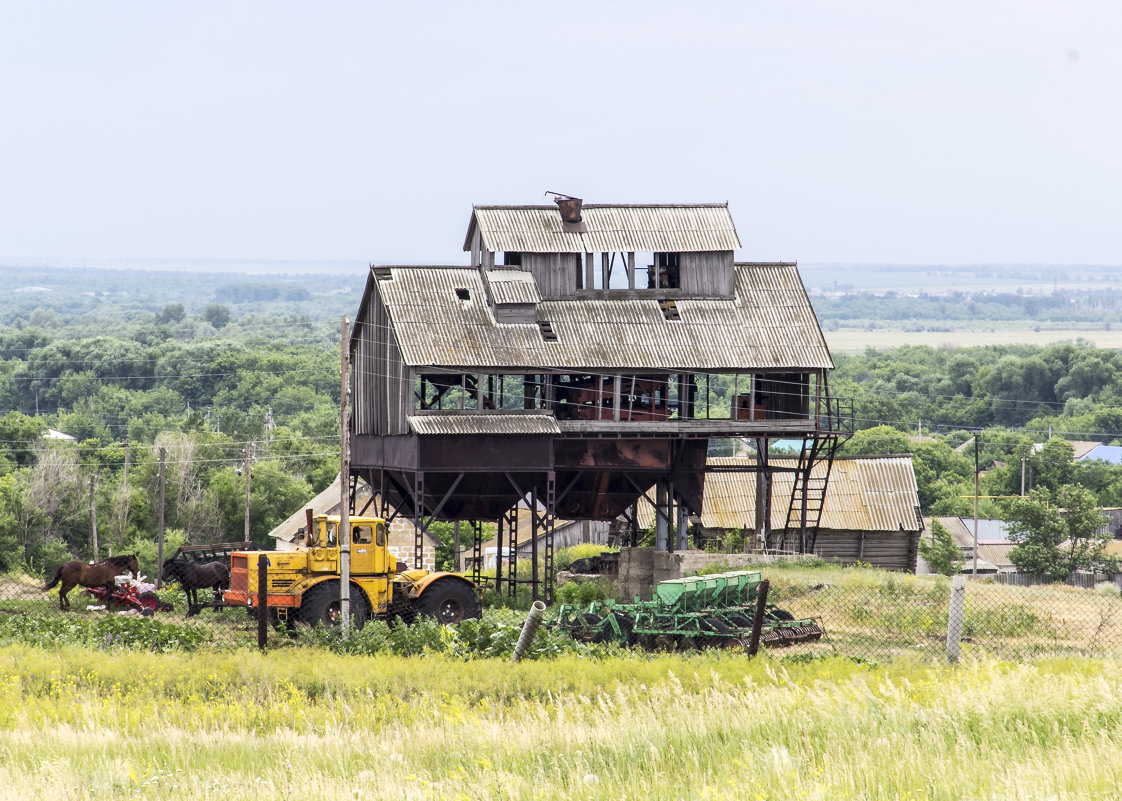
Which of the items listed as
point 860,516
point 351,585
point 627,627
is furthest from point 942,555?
point 627,627

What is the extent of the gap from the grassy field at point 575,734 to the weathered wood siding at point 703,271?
25.5 metres

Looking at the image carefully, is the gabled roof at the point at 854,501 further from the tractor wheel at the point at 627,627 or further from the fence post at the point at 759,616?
the fence post at the point at 759,616

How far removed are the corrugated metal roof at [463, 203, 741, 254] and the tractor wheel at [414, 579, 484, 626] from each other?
14.0m

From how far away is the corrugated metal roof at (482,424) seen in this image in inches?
1609

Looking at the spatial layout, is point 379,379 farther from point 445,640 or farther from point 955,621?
point 955,621

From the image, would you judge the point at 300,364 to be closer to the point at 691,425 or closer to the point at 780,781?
the point at 691,425

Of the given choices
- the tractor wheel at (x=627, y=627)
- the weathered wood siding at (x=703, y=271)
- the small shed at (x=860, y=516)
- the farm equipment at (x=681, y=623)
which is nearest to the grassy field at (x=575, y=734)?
the farm equipment at (x=681, y=623)

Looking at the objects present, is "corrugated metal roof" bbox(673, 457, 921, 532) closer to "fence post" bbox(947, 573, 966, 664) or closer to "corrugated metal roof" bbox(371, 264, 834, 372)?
"corrugated metal roof" bbox(371, 264, 834, 372)

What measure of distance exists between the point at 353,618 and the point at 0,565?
5085 centimetres

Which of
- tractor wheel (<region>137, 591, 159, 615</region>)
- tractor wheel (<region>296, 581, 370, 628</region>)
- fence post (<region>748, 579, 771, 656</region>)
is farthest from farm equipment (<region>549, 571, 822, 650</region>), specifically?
tractor wheel (<region>137, 591, 159, 615</region>)

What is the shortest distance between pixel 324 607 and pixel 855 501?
2800cm

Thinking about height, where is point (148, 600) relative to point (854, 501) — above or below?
above

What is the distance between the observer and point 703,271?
1815 inches

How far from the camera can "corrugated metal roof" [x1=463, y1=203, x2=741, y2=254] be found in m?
45.1
